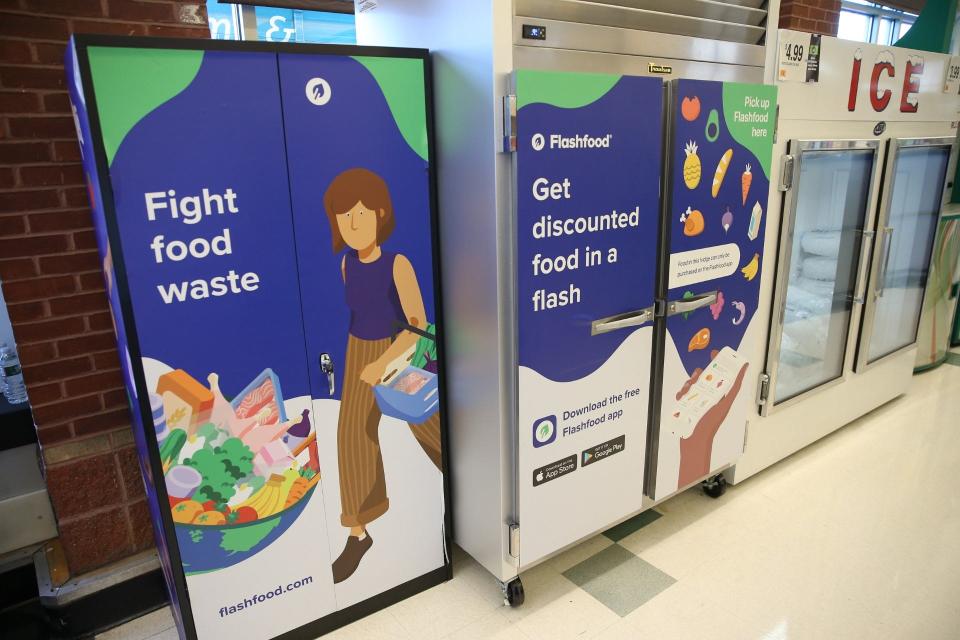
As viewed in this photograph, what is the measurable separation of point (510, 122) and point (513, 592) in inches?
62.4

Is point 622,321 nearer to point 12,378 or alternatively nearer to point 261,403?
point 261,403

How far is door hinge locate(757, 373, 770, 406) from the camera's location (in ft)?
8.89

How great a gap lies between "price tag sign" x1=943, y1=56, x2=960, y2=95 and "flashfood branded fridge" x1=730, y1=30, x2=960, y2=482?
0.01 meters

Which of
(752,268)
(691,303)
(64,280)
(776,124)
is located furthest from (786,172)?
(64,280)

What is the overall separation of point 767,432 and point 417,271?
1.96m

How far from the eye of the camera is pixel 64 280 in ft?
6.41

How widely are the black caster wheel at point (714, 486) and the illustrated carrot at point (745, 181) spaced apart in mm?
1273

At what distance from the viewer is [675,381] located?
7.60 feet

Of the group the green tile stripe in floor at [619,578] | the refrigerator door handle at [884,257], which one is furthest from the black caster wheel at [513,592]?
the refrigerator door handle at [884,257]

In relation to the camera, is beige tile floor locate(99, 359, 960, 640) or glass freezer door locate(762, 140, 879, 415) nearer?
beige tile floor locate(99, 359, 960, 640)

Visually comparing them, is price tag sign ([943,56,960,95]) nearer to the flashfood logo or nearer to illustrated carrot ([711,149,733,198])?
illustrated carrot ([711,149,733,198])

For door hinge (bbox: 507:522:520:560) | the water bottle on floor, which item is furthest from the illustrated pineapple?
the water bottle on floor

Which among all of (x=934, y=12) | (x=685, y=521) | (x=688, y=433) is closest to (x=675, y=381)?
(x=688, y=433)

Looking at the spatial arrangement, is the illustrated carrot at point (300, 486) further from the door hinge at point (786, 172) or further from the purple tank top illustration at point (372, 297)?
the door hinge at point (786, 172)
